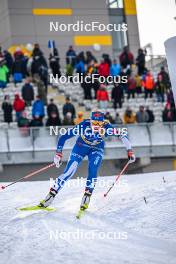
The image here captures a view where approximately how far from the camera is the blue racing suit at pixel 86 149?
38.6 ft

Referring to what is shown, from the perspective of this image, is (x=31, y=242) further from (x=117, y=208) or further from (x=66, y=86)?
(x=66, y=86)

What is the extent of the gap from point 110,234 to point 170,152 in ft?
30.1

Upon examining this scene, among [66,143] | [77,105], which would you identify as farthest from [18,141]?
[77,105]

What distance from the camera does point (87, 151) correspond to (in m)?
11.9

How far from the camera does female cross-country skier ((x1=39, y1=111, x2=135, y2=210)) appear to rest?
1170cm

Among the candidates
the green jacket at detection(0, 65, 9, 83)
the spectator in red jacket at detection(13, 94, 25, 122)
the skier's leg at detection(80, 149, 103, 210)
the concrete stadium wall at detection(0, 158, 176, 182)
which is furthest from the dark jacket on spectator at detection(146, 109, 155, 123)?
the skier's leg at detection(80, 149, 103, 210)

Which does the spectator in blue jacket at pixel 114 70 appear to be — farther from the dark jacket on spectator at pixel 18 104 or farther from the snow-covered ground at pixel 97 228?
the snow-covered ground at pixel 97 228

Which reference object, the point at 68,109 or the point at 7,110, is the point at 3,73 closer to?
the point at 7,110

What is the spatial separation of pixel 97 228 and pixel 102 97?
9.53 meters

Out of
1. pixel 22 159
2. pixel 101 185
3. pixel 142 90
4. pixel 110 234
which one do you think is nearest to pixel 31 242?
pixel 110 234

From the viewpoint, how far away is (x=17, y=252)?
9234 millimetres

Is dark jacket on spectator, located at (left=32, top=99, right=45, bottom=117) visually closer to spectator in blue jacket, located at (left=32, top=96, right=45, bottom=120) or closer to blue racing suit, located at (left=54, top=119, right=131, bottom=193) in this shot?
spectator in blue jacket, located at (left=32, top=96, right=45, bottom=120)

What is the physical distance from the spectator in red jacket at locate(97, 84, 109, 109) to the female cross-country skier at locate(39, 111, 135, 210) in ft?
25.4

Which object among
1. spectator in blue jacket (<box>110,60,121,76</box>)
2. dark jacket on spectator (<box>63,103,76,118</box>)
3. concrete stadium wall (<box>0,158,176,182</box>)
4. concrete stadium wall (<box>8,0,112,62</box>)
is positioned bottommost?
concrete stadium wall (<box>0,158,176,182</box>)
